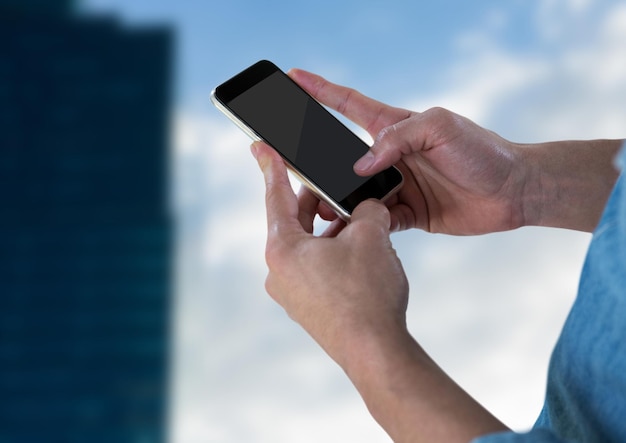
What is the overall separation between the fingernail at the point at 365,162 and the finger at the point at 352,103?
12 cm

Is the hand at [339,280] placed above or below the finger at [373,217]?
below

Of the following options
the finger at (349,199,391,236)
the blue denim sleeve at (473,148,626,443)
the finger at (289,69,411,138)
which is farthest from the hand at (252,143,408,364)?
the finger at (289,69,411,138)

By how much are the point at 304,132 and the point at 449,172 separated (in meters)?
0.17

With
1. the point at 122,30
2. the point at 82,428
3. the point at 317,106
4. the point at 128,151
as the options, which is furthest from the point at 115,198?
the point at 317,106

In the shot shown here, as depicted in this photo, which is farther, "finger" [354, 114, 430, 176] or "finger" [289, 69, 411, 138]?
"finger" [289, 69, 411, 138]

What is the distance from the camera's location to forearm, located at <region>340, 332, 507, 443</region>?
17.0 inches

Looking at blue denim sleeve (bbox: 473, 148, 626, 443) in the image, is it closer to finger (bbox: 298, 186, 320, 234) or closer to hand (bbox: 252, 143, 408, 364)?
hand (bbox: 252, 143, 408, 364)

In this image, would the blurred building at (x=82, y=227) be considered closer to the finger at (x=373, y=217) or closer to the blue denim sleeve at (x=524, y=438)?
the finger at (x=373, y=217)

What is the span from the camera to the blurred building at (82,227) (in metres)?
10.4

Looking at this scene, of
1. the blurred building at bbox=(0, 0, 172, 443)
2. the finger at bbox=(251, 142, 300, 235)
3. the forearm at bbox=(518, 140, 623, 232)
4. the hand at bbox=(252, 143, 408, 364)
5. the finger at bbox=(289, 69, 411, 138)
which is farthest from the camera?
the blurred building at bbox=(0, 0, 172, 443)

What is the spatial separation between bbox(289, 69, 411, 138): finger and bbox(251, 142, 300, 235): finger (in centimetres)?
17

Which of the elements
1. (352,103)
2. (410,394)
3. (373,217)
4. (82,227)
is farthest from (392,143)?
(82,227)

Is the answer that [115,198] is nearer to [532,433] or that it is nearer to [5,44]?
[5,44]

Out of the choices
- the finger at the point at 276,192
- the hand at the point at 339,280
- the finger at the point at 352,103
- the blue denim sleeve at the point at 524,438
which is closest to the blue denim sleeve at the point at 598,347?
the blue denim sleeve at the point at 524,438
